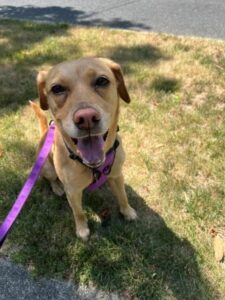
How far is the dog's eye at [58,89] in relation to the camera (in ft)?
8.08

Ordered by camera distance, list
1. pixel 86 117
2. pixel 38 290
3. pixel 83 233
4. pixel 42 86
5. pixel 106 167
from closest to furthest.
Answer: pixel 86 117 → pixel 42 86 → pixel 106 167 → pixel 38 290 → pixel 83 233

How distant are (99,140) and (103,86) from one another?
1.02ft

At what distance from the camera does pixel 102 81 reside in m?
2.48

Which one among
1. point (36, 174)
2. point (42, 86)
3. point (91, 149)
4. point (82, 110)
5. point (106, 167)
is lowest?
point (36, 174)

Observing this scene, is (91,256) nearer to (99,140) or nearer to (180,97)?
(99,140)

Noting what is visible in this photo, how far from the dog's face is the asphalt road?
3.73 meters

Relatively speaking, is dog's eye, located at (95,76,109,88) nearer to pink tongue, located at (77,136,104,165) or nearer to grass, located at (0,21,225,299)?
pink tongue, located at (77,136,104,165)

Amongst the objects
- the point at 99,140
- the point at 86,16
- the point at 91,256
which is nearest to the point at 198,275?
the point at 91,256

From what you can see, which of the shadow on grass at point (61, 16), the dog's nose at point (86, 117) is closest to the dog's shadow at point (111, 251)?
the dog's nose at point (86, 117)

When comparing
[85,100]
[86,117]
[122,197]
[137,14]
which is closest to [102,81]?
[85,100]

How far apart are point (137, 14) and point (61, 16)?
1.24 m

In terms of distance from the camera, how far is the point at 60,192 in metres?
3.63

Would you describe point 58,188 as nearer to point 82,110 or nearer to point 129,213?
point 129,213

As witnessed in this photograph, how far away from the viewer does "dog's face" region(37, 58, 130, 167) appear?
7.57 feet
